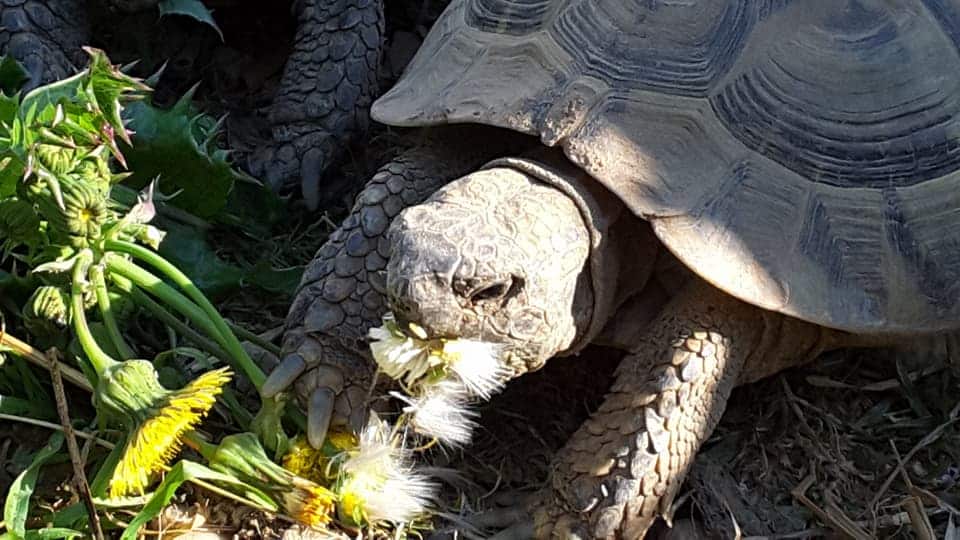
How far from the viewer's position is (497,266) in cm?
181

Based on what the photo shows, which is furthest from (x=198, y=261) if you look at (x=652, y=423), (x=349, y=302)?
(x=652, y=423)

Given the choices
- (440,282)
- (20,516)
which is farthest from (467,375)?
(20,516)

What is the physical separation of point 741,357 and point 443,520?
0.62 meters

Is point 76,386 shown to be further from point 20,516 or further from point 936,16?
point 936,16

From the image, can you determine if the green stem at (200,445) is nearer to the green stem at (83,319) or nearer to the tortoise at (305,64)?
the green stem at (83,319)

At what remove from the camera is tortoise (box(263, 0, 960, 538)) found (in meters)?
2.05

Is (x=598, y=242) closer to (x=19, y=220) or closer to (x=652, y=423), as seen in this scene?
(x=652, y=423)

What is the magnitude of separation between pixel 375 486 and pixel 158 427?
38 cm

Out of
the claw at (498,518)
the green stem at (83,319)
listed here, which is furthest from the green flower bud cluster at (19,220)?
the claw at (498,518)

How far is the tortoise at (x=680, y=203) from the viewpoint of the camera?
2049mm

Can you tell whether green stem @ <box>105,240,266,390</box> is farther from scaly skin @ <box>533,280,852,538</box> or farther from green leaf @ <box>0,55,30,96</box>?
green leaf @ <box>0,55,30,96</box>

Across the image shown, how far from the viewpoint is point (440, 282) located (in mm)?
1774

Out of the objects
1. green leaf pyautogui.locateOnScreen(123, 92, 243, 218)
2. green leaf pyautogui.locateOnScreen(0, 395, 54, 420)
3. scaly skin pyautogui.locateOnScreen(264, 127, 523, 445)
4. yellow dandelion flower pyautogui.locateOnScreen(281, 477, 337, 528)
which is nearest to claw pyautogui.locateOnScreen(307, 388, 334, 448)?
scaly skin pyautogui.locateOnScreen(264, 127, 523, 445)

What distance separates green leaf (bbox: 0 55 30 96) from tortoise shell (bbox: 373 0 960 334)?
2.86 feet
